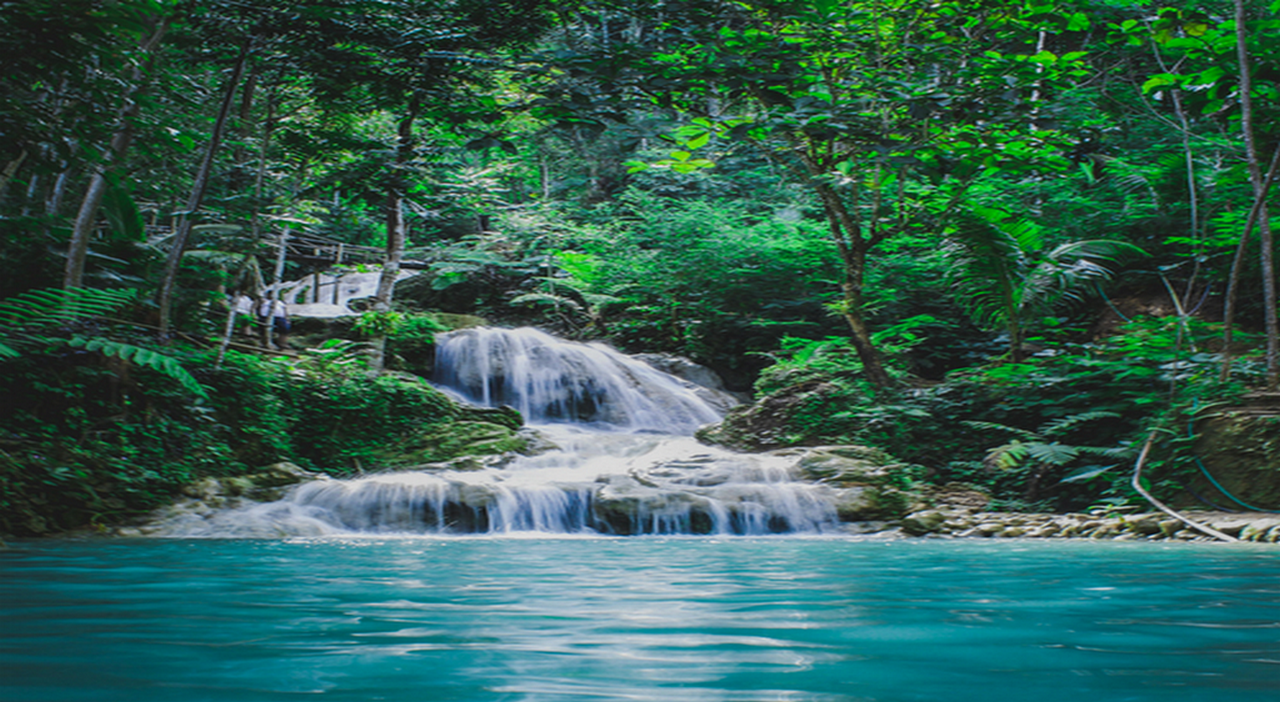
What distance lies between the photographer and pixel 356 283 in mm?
22406

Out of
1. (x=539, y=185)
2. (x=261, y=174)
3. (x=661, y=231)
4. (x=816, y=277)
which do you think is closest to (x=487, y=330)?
(x=661, y=231)

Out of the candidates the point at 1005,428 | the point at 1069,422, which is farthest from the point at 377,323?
the point at 1069,422

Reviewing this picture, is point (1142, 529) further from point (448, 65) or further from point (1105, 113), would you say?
point (1105, 113)

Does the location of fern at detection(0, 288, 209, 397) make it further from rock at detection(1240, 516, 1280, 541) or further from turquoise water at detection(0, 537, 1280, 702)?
rock at detection(1240, 516, 1280, 541)

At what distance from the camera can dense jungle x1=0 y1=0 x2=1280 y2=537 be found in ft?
13.3

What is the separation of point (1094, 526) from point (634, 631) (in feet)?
21.0

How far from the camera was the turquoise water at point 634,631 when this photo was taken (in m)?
1.39

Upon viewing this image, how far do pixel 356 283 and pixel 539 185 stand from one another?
7.99m

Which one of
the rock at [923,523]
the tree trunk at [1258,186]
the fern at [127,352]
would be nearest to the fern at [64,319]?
the fern at [127,352]

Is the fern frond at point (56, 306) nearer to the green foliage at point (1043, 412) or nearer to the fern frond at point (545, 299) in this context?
the green foliage at point (1043, 412)

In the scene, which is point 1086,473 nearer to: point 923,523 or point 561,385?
point 923,523

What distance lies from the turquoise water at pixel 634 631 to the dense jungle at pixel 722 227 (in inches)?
86.6

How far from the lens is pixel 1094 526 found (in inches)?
263

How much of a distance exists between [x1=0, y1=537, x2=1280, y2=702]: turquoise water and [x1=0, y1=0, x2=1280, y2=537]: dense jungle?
2.20 metres
